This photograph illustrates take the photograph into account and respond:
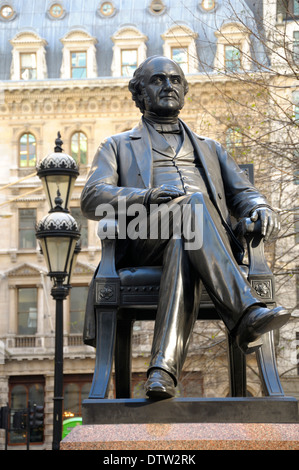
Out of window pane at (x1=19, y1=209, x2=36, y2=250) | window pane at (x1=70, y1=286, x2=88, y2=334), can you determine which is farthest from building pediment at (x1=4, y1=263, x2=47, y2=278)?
window pane at (x1=70, y1=286, x2=88, y2=334)

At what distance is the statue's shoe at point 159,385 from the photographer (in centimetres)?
475

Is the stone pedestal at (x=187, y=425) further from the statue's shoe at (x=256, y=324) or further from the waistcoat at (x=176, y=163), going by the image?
the waistcoat at (x=176, y=163)

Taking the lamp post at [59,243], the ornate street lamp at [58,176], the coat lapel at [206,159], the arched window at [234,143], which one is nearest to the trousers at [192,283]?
the coat lapel at [206,159]

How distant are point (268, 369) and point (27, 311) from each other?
31294 millimetres

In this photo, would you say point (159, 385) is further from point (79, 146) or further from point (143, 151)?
point (79, 146)

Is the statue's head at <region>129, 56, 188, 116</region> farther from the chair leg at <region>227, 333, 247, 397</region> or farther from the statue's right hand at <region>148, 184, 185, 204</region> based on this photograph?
the chair leg at <region>227, 333, 247, 397</region>

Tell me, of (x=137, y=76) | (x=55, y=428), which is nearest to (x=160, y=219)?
(x=137, y=76)

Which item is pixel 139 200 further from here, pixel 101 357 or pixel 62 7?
pixel 62 7

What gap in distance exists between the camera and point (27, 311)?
3597 centimetres

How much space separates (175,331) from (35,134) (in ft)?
106

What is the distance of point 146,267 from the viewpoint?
5.57 metres

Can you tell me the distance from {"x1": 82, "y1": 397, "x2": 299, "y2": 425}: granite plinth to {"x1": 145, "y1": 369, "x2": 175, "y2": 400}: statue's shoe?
5cm

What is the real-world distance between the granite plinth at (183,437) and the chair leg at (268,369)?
0.38 m

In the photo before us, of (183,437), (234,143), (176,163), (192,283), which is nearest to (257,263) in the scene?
(192,283)
